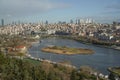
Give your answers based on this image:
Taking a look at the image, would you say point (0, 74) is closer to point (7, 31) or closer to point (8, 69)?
point (8, 69)

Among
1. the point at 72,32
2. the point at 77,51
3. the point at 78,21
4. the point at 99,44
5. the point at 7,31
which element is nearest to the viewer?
the point at 77,51

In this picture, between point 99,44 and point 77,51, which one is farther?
point 99,44

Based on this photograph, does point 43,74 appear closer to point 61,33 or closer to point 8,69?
point 8,69

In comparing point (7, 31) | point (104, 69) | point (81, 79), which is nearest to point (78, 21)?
point (7, 31)

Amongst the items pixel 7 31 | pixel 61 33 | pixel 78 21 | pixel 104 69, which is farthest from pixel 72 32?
pixel 104 69

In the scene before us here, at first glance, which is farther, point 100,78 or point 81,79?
point 100,78

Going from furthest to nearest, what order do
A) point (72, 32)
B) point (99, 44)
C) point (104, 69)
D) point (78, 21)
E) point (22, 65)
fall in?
1. point (78, 21)
2. point (72, 32)
3. point (99, 44)
4. point (104, 69)
5. point (22, 65)

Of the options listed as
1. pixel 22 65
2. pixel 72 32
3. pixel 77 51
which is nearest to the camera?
pixel 22 65

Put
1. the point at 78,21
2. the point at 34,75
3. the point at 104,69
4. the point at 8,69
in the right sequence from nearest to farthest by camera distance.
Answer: the point at 34,75
the point at 8,69
the point at 104,69
the point at 78,21

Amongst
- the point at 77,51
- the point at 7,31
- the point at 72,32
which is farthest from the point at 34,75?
the point at 7,31
